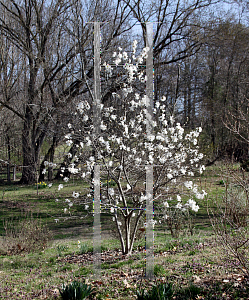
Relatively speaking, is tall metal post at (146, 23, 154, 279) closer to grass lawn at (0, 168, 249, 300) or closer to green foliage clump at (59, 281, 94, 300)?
grass lawn at (0, 168, 249, 300)

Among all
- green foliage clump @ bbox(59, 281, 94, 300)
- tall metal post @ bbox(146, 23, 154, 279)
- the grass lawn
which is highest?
tall metal post @ bbox(146, 23, 154, 279)

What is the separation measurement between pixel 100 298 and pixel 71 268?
4.90ft

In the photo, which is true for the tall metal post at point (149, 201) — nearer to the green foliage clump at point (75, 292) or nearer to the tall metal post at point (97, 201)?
the tall metal post at point (97, 201)

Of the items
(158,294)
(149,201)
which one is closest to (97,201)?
(149,201)

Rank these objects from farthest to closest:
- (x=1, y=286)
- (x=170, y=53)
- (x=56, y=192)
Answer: (x=170, y=53)
(x=56, y=192)
(x=1, y=286)

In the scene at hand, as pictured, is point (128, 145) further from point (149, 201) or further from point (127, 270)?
point (127, 270)

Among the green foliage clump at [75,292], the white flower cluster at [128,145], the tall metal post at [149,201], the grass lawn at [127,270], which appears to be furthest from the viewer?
the white flower cluster at [128,145]

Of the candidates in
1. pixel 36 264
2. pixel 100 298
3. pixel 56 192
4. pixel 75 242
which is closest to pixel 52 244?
pixel 75 242

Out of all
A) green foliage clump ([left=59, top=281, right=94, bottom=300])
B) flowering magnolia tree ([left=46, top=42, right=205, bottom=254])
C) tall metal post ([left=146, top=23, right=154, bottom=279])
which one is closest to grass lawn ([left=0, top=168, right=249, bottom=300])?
tall metal post ([left=146, top=23, right=154, bottom=279])

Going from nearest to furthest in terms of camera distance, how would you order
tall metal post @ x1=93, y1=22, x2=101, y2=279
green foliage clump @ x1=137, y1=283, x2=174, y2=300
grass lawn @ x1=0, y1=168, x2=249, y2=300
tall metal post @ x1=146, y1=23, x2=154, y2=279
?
green foliage clump @ x1=137, y1=283, x2=174, y2=300, grass lawn @ x1=0, y1=168, x2=249, y2=300, tall metal post @ x1=93, y1=22, x2=101, y2=279, tall metal post @ x1=146, y1=23, x2=154, y2=279

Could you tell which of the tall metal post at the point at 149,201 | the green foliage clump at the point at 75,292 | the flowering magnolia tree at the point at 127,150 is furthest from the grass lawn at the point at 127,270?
the flowering magnolia tree at the point at 127,150

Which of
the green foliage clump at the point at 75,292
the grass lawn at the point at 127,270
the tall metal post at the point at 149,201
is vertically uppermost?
the tall metal post at the point at 149,201

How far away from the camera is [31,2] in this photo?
1207 cm

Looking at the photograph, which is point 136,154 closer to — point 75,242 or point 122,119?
point 122,119
